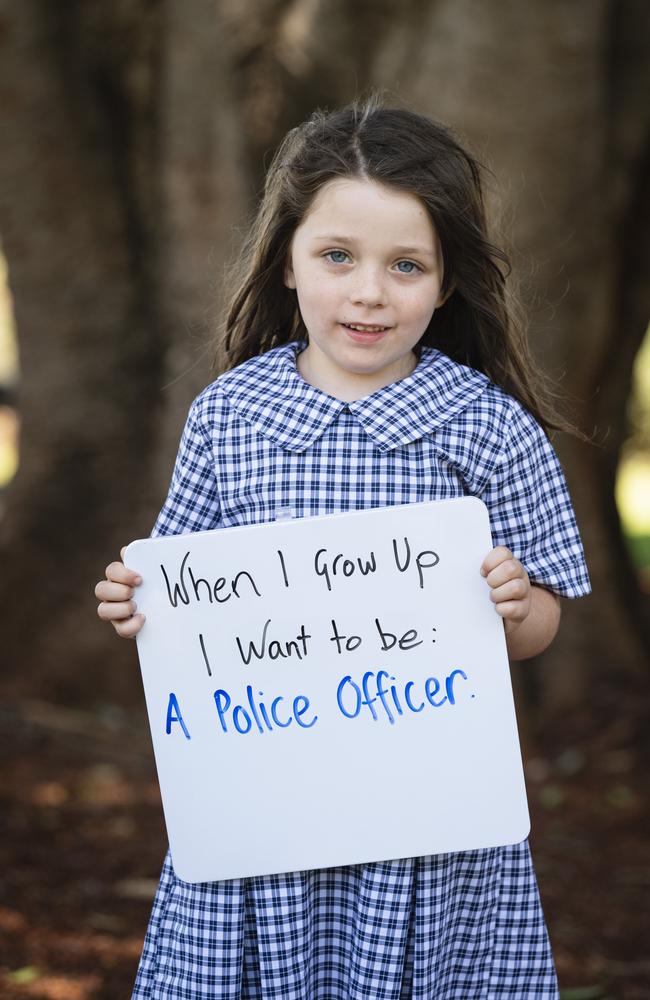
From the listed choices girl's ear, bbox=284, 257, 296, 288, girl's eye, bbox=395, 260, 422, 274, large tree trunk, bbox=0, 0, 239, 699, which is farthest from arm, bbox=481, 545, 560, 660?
large tree trunk, bbox=0, 0, 239, 699

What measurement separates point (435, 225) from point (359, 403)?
326 millimetres

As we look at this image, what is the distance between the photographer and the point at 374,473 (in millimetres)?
1904

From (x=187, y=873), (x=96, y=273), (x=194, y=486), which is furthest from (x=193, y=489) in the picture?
(x=96, y=273)

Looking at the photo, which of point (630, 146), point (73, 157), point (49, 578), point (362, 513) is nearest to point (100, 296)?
point (73, 157)

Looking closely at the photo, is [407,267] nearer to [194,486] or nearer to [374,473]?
[374,473]

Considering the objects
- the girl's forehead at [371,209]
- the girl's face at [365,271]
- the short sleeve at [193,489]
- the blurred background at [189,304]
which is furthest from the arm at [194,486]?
the blurred background at [189,304]

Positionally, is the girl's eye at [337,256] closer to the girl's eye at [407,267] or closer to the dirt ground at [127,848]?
the girl's eye at [407,267]

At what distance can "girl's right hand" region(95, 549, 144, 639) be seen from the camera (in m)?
1.83

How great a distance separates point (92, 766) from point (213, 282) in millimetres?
1798

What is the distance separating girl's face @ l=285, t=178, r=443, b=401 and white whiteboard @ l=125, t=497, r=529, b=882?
33cm

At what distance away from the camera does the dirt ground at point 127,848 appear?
2938 millimetres

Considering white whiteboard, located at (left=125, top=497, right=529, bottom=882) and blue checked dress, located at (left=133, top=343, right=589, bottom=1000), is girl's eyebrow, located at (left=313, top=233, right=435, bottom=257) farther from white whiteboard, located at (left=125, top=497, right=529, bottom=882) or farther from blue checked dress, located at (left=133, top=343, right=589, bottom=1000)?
white whiteboard, located at (left=125, top=497, right=529, bottom=882)

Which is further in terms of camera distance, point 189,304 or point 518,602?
point 189,304

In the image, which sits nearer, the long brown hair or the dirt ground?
the long brown hair
